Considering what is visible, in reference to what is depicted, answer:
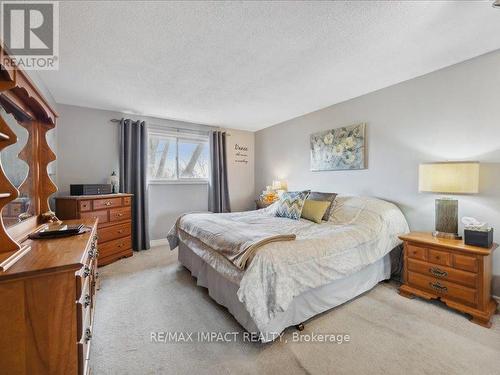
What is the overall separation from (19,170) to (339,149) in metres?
3.49

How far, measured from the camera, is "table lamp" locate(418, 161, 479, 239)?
6.53ft

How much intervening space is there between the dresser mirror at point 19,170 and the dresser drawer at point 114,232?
5.21ft

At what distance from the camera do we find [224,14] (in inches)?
62.6

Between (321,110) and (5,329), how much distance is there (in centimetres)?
400

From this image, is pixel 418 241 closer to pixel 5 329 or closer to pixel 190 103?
pixel 5 329

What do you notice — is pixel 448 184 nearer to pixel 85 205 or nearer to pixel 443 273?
pixel 443 273

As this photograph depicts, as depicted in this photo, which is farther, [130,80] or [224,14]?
[130,80]

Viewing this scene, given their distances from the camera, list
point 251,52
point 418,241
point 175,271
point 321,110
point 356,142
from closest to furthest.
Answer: point 251,52 < point 418,241 < point 175,271 < point 356,142 < point 321,110

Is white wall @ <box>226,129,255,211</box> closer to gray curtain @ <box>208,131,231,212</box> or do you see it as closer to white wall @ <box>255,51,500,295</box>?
gray curtain @ <box>208,131,231,212</box>

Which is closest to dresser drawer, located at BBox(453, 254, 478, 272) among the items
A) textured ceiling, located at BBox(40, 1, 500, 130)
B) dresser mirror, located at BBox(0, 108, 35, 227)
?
textured ceiling, located at BBox(40, 1, 500, 130)

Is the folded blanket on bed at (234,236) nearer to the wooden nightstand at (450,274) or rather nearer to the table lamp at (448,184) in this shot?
the wooden nightstand at (450,274)

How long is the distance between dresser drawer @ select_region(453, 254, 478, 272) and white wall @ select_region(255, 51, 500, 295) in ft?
1.62

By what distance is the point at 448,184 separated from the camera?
2088 mm

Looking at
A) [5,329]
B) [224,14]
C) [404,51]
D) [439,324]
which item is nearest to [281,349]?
[439,324]
